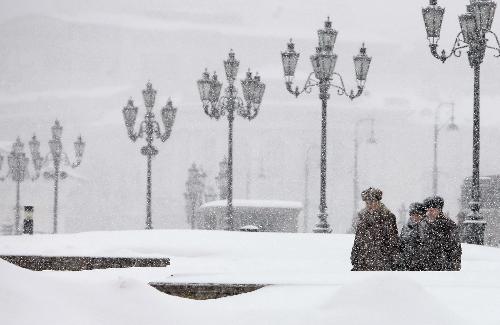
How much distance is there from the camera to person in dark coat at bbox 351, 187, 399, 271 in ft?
26.2

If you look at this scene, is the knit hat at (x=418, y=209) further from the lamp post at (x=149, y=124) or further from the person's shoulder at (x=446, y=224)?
the lamp post at (x=149, y=124)

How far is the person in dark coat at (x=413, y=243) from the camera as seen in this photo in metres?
7.73

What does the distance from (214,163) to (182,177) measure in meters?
8.01

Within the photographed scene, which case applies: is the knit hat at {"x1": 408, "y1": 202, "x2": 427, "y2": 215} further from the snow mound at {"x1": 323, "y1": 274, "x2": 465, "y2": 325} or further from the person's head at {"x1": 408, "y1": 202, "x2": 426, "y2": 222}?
the snow mound at {"x1": 323, "y1": 274, "x2": 465, "y2": 325}

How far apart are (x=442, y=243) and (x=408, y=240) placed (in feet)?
1.16

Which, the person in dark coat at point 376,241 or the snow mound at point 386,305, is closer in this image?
the snow mound at point 386,305

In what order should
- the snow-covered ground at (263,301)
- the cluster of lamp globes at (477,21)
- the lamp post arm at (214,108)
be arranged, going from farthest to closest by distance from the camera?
the lamp post arm at (214,108) → the cluster of lamp globes at (477,21) → the snow-covered ground at (263,301)

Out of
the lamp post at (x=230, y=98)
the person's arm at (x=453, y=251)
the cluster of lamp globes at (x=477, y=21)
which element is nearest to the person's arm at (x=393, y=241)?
the person's arm at (x=453, y=251)

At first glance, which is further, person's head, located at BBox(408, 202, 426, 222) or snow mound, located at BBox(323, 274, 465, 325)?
person's head, located at BBox(408, 202, 426, 222)

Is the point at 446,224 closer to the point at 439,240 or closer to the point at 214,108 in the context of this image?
the point at 439,240

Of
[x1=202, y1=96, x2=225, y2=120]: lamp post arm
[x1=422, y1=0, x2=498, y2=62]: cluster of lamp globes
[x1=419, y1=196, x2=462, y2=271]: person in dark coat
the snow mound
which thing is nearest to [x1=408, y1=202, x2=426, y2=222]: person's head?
[x1=419, y1=196, x2=462, y2=271]: person in dark coat

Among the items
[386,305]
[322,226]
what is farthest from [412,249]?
[322,226]

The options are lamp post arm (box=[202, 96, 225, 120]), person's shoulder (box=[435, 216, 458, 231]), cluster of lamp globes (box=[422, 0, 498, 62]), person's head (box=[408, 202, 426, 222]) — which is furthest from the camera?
lamp post arm (box=[202, 96, 225, 120])

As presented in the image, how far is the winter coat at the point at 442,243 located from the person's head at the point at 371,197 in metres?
0.53
